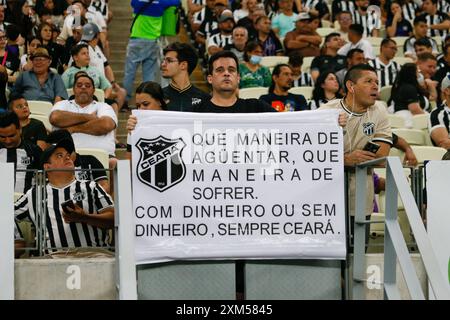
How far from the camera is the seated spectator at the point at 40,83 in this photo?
14445 mm

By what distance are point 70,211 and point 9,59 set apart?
6.93m

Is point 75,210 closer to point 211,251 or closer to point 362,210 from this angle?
point 211,251

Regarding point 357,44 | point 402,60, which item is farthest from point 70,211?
point 402,60

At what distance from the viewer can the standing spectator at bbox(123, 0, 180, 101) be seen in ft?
52.5

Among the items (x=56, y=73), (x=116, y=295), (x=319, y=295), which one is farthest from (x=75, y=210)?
(x=56, y=73)

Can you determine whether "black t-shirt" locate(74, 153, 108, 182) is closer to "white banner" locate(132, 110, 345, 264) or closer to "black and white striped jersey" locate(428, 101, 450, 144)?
"white banner" locate(132, 110, 345, 264)

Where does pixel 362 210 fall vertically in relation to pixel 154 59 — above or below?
below

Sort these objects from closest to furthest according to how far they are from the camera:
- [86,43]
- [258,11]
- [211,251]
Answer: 1. [211,251]
2. [86,43]
3. [258,11]

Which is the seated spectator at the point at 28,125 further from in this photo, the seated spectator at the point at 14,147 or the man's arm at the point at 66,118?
the seated spectator at the point at 14,147

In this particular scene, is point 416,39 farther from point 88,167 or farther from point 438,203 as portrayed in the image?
point 438,203

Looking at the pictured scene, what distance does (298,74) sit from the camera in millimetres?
16812

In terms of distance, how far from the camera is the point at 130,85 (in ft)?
52.7
